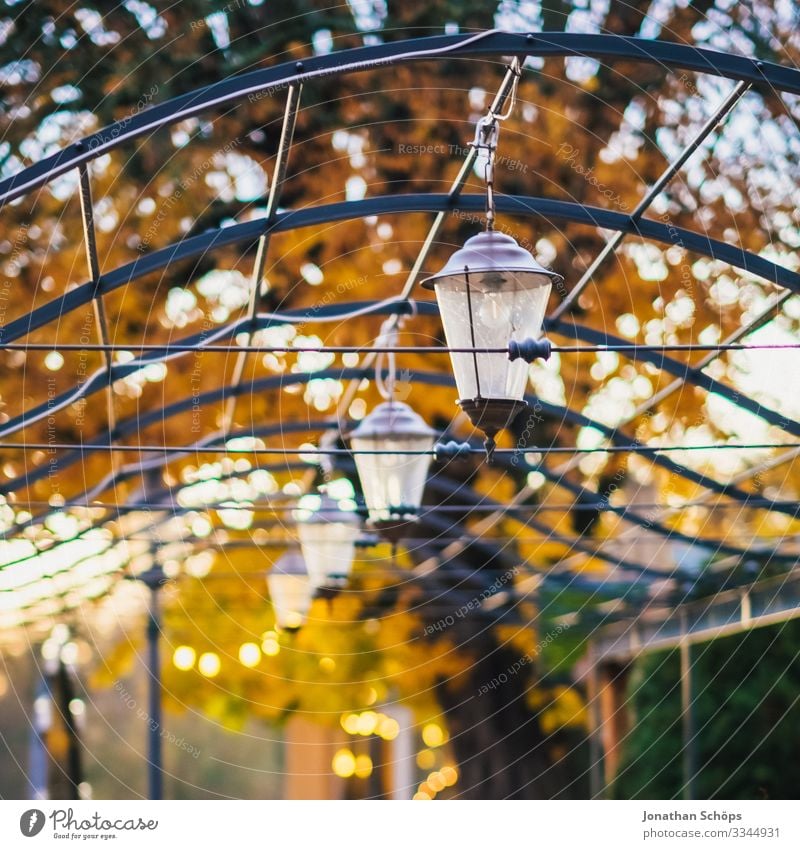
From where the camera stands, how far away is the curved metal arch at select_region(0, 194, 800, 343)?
19.7ft

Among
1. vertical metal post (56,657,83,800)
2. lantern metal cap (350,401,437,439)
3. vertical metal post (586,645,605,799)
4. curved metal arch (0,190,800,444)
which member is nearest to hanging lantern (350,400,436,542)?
lantern metal cap (350,401,437,439)

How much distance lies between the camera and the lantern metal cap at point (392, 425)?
7.22 metres

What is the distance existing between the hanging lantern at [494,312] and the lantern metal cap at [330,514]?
11.7 ft

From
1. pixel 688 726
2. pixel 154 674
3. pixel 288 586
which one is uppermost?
pixel 288 586

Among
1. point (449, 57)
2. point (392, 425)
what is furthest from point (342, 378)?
point (449, 57)

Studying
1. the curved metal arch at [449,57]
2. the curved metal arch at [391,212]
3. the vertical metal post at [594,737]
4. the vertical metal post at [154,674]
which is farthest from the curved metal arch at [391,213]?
the vertical metal post at [594,737]

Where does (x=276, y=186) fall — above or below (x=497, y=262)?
above

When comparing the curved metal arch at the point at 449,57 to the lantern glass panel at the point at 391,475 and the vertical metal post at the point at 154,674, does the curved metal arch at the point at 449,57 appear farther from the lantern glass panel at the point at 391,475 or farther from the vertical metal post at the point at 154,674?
the vertical metal post at the point at 154,674

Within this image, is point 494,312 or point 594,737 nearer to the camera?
point 494,312

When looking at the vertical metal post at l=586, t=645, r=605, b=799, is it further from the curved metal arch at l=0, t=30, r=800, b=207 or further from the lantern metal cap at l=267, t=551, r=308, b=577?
the curved metal arch at l=0, t=30, r=800, b=207

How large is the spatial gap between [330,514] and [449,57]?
169 inches

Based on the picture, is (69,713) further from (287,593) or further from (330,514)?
(330,514)

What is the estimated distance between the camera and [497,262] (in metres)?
4.57
